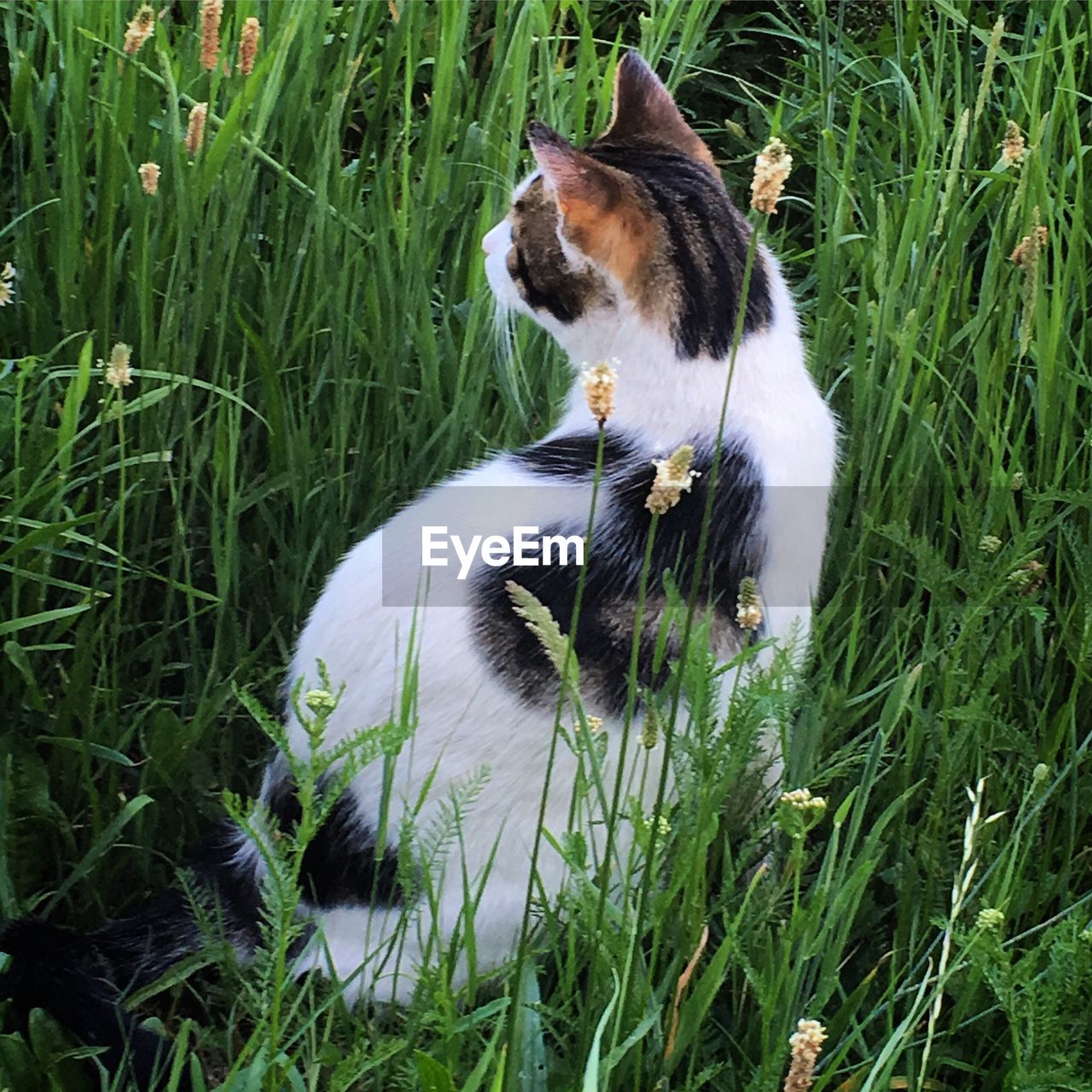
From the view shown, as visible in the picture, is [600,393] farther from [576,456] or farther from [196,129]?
[196,129]

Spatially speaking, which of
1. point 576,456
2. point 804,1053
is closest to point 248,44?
point 576,456

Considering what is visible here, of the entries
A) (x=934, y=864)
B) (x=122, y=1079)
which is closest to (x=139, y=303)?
(x=122, y=1079)

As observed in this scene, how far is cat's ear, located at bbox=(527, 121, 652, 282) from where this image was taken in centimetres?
97

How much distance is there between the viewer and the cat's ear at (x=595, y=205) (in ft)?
3.17

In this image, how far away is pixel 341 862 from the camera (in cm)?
97

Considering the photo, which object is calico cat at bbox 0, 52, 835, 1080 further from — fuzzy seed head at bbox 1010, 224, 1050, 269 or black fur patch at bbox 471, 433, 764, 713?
fuzzy seed head at bbox 1010, 224, 1050, 269

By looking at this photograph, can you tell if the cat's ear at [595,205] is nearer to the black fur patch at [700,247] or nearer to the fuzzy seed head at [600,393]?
the black fur patch at [700,247]

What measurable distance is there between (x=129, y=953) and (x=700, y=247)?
61cm

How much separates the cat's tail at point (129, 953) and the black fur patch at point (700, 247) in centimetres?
47

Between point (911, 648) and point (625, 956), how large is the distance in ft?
1.40

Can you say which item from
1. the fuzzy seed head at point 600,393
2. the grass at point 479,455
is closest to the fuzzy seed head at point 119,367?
the grass at point 479,455

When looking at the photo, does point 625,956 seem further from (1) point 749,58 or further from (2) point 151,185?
(1) point 749,58

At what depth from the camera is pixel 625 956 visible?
0.80 m

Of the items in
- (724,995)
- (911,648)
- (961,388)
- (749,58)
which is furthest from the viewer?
(749,58)
